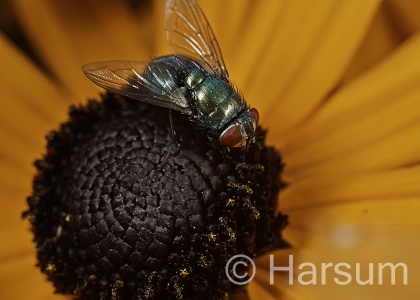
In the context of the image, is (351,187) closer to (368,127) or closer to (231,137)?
(368,127)

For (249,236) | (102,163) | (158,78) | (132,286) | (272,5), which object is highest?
(272,5)

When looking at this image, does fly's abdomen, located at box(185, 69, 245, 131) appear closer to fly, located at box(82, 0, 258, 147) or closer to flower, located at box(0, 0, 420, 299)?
fly, located at box(82, 0, 258, 147)

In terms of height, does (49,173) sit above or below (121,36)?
below

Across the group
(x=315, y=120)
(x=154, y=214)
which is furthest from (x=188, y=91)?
(x=315, y=120)

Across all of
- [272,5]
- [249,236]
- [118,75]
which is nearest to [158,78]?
[118,75]

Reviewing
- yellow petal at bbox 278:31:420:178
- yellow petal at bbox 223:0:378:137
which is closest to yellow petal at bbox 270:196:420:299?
yellow petal at bbox 278:31:420:178

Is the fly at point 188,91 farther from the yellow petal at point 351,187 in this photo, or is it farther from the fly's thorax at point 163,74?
the yellow petal at point 351,187

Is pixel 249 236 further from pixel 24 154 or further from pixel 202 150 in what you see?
pixel 24 154
